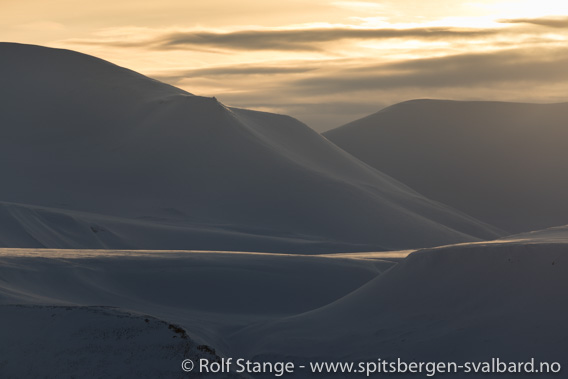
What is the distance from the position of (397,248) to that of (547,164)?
4304 centimetres

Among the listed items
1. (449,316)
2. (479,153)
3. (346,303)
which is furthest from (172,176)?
(479,153)

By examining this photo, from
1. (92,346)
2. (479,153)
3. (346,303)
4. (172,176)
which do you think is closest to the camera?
(92,346)

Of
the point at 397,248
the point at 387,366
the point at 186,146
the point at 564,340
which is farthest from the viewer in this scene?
the point at 186,146

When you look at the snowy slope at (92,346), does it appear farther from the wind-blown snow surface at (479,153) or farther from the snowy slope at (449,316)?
the wind-blown snow surface at (479,153)

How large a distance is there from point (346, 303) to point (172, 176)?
3016cm

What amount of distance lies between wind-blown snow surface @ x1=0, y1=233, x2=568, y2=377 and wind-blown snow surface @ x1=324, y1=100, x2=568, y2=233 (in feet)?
154

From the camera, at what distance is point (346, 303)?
12.4 meters

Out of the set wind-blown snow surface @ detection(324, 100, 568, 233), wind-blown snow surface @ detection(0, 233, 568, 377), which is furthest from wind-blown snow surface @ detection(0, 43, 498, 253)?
wind-blown snow surface @ detection(324, 100, 568, 233)

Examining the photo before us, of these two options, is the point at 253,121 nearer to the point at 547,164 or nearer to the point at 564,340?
the point at 547,164

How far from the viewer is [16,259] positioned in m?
15.5

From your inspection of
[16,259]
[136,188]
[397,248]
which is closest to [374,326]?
[16,259]

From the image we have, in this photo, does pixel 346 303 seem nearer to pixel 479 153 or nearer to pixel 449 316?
pixel 449 316

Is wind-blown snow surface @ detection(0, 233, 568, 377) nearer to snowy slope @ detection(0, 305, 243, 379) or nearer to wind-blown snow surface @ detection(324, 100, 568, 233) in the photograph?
snowy slope @ detection(0, 305, 243, 379)

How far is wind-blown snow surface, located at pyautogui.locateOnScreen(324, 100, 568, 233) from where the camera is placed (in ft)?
219
